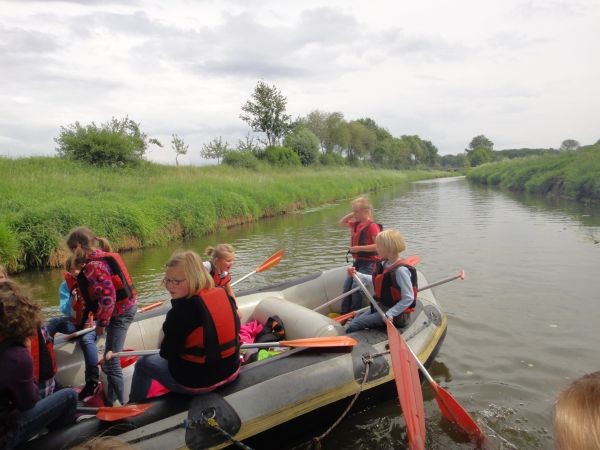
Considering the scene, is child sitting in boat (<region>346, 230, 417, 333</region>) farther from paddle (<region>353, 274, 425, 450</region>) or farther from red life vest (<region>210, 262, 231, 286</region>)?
red life vest (<region>210, 262, 231, 286</region>)

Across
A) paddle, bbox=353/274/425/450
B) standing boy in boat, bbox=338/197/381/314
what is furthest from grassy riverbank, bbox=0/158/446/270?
paddle, bbox=353/274/425/450

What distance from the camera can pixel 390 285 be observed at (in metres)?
3.77

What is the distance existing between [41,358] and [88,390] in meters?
0.92

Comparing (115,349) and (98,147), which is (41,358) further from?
(98,147)

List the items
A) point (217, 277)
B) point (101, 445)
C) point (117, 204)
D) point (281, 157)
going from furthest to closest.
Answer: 1. point (281, 157)
2. point (117, 204)
3. point (217, 277)
4. point (101, 445)

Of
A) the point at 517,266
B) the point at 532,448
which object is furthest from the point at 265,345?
the point at 517,266

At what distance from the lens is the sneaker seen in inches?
126

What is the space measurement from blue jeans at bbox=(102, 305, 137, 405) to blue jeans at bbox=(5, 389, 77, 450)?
53cm

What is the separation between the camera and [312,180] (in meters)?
21.8

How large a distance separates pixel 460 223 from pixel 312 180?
10196mm

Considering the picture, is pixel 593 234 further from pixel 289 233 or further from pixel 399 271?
pixel 399 271

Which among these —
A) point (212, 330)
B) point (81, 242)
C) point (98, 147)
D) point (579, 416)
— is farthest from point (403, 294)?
point (98, 147)

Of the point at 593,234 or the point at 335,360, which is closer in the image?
the point at 335,360

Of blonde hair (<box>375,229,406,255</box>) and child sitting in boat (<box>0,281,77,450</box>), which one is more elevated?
blonde hair (<box>375,229,406,255</box>)
